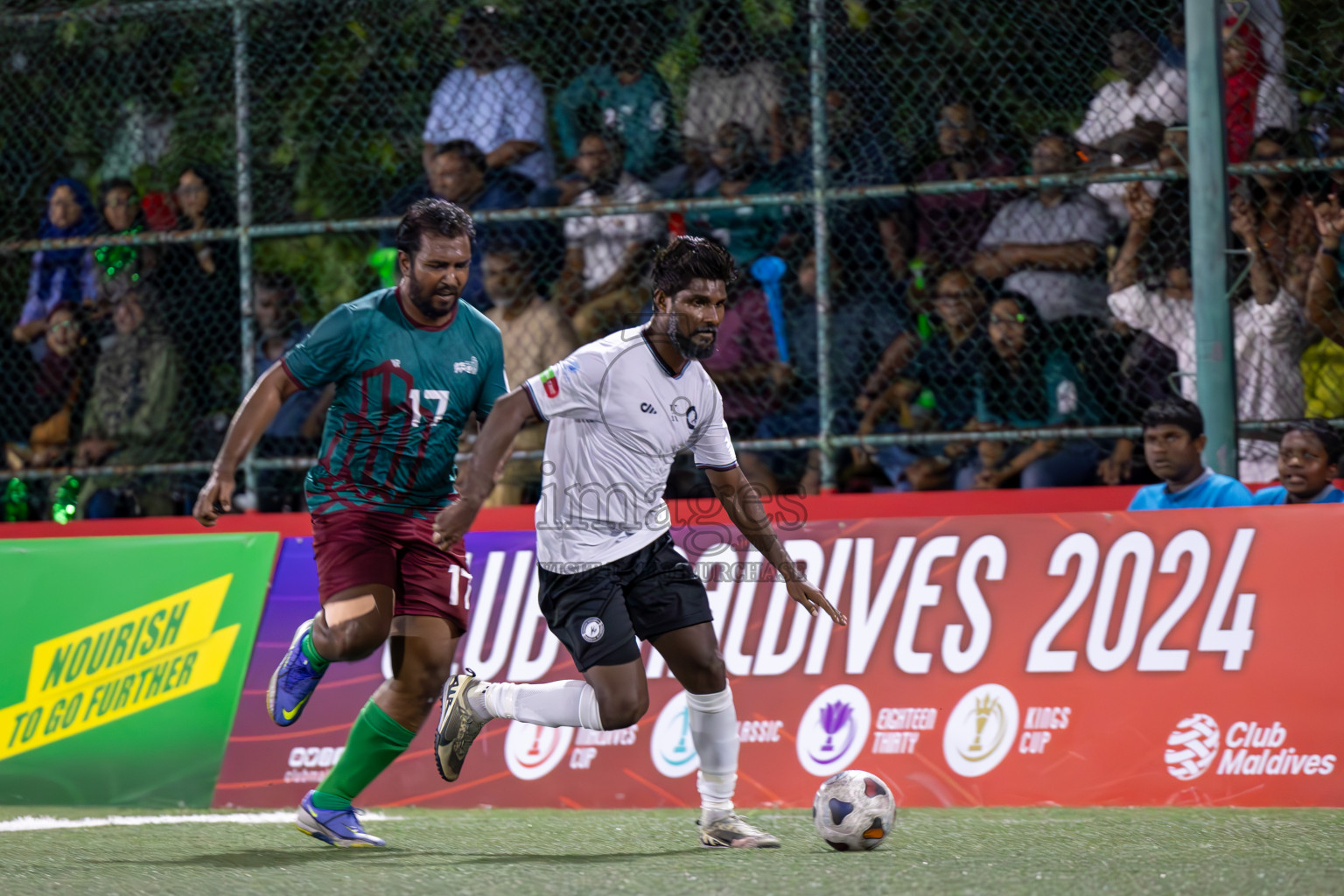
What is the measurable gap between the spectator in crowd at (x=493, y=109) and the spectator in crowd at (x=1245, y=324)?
297 cm

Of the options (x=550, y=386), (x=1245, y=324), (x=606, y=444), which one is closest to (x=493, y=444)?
(x=550, y=386)

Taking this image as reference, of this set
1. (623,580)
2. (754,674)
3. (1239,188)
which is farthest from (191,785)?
(1239,188)

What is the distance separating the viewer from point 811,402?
8.04 m

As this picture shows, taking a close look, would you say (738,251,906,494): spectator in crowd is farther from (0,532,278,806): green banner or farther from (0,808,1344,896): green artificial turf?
(0,532,278,806): green banner

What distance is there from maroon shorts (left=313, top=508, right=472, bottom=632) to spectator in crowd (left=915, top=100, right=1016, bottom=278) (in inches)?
130

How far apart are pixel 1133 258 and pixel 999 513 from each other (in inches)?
57.1

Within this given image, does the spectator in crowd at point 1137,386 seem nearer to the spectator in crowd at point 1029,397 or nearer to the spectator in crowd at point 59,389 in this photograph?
the spectator in crowd at point 1029,397

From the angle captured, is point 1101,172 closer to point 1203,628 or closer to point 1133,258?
point 1133,258

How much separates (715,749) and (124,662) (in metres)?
3.63

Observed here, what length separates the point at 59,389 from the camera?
915cm

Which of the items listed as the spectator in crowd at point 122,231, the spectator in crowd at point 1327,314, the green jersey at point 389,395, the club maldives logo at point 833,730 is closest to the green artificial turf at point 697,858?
the club maldives logo at point 833,730

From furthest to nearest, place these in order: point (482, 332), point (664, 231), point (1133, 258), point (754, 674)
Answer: point (664, 231), point (1133, 258), point (754, 674), point (482, 332)

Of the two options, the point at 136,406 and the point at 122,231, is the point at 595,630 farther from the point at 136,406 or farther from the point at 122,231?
the point at 122,231

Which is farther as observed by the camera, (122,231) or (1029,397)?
(122,231)
